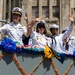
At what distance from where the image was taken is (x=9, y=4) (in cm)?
2905

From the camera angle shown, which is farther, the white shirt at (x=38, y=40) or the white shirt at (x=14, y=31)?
the white shirt at (x=14, y=31)

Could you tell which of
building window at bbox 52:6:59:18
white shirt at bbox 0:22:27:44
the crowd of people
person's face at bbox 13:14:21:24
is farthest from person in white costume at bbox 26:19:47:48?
building window at bbox 52:6:59:18

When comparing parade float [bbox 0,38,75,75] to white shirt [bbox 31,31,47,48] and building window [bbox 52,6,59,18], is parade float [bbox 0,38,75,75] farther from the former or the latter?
building window [bbox 52,6,59,18]

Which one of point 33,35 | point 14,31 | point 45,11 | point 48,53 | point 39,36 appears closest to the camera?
point 48,53

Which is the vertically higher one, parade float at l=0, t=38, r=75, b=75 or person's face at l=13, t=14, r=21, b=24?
person's face at l=13, t=14, r=21, b=24

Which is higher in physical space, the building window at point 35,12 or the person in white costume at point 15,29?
the building window at point 35,12

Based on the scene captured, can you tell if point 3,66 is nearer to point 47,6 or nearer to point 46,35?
point 46,35

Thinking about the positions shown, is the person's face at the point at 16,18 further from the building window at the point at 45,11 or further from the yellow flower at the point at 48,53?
the building window at the point at 45,11

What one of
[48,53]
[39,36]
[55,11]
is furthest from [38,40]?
[55,11]

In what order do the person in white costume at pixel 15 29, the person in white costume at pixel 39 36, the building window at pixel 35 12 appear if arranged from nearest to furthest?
1. the person in white costume at pixel 39 36
2. the person in white costume at pixel 15 29
3. the building window at pixel 35 12

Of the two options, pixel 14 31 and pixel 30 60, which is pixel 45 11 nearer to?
pixel 14 31

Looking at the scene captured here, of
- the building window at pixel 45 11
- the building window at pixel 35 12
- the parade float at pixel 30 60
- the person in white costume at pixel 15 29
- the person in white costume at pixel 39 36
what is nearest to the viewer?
the parade float at pixel 30 60

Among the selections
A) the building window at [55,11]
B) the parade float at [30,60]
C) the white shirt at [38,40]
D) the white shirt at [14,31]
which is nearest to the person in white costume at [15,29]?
the white shirt at [14,31]

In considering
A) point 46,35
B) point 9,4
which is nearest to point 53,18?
point 9,4
